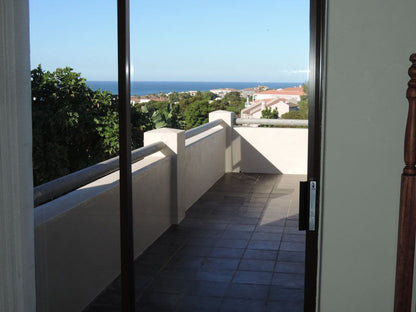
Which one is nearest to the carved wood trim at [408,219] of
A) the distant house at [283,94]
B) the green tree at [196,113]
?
the distant house at [283,94]

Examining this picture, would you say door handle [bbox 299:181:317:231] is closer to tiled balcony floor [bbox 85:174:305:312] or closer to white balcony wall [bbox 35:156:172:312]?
white balcony wall [bbox 35:156:172:312]

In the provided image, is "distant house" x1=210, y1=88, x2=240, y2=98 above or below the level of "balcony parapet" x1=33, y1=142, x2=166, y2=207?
above

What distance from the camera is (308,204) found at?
179 cm

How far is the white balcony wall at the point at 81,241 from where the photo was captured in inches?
104

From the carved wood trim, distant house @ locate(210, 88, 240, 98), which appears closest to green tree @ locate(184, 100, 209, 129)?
distant house @ locate(210, 88, 240, 98)

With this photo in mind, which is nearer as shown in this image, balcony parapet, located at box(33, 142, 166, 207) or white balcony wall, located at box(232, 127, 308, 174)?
balcony parapet, located at box(33, 142, 166, 207)

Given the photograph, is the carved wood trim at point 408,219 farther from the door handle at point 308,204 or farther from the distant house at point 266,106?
the distant house at point 266,106

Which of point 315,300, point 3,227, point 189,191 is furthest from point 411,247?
point 189,191

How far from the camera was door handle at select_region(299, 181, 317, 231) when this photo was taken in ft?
5.83

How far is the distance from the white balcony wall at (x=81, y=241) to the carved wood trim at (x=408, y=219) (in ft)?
5.39

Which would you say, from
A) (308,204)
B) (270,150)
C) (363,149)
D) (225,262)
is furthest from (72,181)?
(270,150)

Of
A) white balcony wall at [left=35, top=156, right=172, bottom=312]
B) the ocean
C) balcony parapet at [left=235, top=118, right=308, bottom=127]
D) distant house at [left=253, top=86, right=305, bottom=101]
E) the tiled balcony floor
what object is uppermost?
the ocean

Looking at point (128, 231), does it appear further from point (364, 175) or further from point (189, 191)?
point (189, 191)

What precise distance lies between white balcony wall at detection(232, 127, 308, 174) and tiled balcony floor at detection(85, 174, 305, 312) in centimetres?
160
